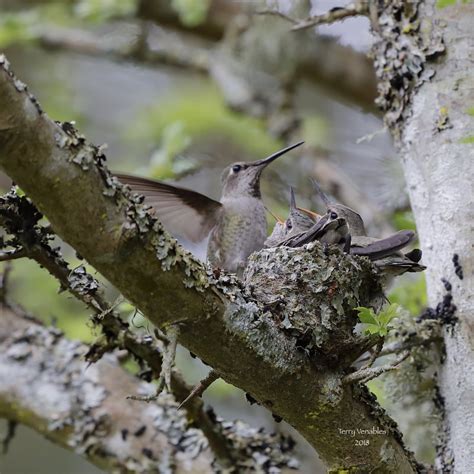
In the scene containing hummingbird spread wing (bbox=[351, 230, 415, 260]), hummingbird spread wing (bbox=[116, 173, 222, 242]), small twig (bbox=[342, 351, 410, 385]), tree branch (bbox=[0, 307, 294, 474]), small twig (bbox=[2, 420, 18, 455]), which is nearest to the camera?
small twig (bbox=[342, 351, 410, 385])

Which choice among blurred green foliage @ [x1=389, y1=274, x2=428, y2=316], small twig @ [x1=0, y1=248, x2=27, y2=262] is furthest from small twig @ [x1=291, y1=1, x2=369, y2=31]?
small twig @ [x1=0, y1=248, x2=27, y2=262]

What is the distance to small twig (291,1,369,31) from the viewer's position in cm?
354

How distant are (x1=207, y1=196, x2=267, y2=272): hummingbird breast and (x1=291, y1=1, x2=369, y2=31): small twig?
1.06 m

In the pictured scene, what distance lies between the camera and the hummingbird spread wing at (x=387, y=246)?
3.29 meters

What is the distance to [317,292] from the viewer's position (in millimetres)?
3072

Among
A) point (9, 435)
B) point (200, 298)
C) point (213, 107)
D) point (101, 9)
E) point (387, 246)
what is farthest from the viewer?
point (213, 107)

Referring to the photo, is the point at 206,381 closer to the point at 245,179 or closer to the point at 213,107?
the point at 245,179

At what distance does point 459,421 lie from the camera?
279 cm

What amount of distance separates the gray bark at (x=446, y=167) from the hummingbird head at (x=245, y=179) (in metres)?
1.26

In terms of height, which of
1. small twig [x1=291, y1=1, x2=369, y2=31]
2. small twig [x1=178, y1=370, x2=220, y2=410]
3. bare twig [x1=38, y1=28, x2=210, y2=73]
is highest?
bare twig [x1=38, y1=28, x2=210, y2=73]

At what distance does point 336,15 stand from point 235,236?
1.19 meters

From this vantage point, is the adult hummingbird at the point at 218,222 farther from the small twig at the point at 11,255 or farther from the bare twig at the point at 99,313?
the small twig at the point at 11,255

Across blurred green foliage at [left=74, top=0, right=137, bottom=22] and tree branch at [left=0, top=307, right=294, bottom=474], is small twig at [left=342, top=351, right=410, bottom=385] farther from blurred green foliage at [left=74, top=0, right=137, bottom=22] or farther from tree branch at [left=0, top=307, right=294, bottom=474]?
blurred green foliage at [left=74, top=0, right=137, bottom=22]

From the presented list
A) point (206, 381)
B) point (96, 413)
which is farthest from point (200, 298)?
point (96, 413)
